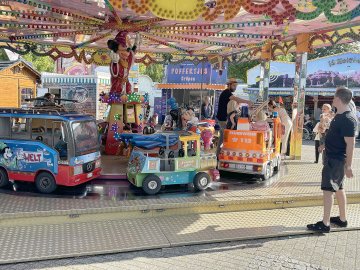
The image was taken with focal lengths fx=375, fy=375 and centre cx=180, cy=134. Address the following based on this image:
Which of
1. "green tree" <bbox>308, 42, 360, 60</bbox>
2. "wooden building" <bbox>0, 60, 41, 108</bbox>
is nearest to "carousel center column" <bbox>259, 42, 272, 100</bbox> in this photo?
"wooden building" <bbox>0, 60, 41, 108</bbox>

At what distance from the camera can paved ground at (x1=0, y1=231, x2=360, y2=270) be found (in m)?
3.88

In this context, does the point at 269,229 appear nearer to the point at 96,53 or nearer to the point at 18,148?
the point at 18,148

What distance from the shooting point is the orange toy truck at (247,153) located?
6906mm

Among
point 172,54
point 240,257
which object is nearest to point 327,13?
point 240,257

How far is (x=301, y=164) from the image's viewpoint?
30.2 ft

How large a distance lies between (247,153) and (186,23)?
11.4ft

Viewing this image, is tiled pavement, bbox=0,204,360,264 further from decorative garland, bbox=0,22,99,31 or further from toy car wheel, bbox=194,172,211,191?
decorative garland, bbox=0,22,99,31

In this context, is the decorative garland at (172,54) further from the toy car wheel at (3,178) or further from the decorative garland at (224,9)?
the toy car wheel at (3,178)

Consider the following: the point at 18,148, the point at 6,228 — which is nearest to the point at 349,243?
the point at 6,228

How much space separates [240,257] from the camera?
4164 millimetres

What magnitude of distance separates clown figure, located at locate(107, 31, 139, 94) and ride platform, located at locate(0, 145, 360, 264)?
2.97 m

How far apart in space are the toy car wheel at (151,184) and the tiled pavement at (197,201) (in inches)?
10.0

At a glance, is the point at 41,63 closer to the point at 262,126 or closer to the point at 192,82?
the point at 192,82

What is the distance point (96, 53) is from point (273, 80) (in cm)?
1158
